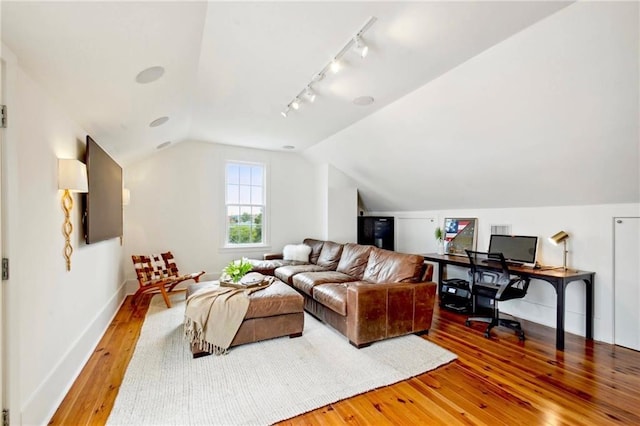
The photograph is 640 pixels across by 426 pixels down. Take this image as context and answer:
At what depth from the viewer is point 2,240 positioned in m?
1.51

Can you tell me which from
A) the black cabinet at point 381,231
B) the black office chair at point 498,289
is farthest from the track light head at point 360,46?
the black cabinet at point 381,231

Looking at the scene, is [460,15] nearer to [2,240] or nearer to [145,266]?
[2,240]

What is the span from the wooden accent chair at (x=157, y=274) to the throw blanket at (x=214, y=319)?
62.7 inches

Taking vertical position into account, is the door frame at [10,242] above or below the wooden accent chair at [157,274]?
above

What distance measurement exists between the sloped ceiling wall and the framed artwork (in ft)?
0.94

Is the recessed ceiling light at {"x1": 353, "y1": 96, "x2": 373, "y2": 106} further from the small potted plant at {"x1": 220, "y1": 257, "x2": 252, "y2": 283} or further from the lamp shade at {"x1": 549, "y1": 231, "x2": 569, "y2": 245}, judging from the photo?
the lamp shade at {"x1": 549, "y1": 231, "x2": 569, "y2": 245}

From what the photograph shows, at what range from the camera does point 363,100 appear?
3318 mm

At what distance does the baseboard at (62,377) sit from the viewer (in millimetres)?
1724

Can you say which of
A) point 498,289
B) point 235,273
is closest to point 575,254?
point 498,289

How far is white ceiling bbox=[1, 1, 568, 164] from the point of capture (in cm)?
158

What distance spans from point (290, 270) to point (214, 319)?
179 centimetres

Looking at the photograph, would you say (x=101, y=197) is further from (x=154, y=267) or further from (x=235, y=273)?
(x=154, y=267)

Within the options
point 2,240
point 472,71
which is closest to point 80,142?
point 2,240

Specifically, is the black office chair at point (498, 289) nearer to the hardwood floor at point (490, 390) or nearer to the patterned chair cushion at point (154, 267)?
the hardwood floor at point (490, 390)
